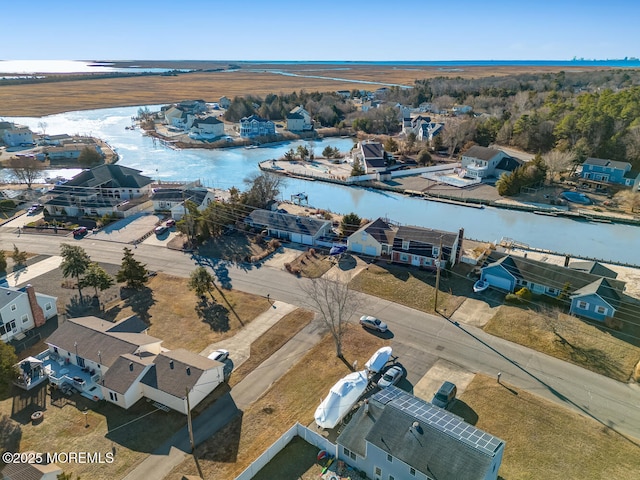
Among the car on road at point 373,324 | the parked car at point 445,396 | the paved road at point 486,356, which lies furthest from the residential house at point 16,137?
the parked car at point 445,396

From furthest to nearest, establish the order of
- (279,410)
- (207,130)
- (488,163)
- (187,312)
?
1. (207,130)
2. (488,163)
3. (187,312)
4. (279,410)

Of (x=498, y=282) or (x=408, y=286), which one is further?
(x=408, y=286)

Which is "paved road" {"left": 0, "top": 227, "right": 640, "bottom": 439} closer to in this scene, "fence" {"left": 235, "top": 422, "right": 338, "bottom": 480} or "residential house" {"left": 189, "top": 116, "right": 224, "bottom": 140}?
"fence" {"left": 235, "top": 422, "right": 338, "bottom": 480}

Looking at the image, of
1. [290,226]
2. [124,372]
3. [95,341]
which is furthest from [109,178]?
[124,372]

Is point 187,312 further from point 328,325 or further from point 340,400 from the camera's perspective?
→ point 340,400

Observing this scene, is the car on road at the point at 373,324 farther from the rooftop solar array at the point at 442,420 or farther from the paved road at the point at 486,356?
the rooftop solar array at the point at 442,420

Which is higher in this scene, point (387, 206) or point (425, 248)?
point (425, 248)
